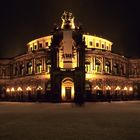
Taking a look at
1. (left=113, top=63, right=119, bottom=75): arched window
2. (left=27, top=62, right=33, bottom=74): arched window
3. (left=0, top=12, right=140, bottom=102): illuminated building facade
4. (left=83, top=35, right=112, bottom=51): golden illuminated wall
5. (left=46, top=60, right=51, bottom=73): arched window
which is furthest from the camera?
(left=83, top=35, right=112, bottom=51): golden illuminated wall

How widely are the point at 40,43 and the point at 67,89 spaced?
83.3 ft

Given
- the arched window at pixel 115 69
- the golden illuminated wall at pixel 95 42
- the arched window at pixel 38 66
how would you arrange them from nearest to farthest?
1. the arched window at pixel 38 66
2. the arched window at pixel 115 69
3. the golden illuminated wall at pixel 95 42

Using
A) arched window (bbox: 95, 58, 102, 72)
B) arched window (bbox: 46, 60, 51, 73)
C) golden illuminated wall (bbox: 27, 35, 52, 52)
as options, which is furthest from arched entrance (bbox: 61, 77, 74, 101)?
golden illuminated wall (bbox: 27, 35, 52, 52)

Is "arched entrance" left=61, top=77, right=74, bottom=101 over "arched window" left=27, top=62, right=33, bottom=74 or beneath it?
beneath

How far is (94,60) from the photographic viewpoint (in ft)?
264

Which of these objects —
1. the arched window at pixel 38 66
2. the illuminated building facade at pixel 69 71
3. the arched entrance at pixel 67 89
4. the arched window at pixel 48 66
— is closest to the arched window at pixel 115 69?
the illuminated building facade at pixel 69 71

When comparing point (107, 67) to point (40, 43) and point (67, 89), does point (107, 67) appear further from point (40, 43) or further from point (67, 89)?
point (40, 43)

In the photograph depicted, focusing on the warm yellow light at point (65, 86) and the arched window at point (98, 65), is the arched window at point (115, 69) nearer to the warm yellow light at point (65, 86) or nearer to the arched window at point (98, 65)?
the arched window at point (98, 65)

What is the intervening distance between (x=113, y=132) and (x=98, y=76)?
65.3m

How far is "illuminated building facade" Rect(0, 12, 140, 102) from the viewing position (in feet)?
240

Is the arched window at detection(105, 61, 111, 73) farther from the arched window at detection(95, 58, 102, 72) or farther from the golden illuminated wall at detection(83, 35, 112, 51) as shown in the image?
the golden illuminated wall at detection(83, 35, 112, 51)

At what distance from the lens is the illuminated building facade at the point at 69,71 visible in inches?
2881

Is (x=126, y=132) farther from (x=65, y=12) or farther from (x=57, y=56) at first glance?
(x=65, y=12)

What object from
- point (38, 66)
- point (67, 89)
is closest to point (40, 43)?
point (38, 66)
